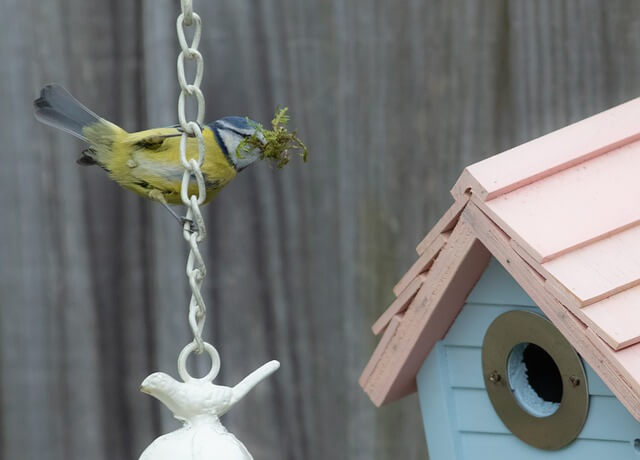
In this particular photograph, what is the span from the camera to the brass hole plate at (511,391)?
58.3 inches

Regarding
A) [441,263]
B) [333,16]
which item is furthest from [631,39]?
[441,263]

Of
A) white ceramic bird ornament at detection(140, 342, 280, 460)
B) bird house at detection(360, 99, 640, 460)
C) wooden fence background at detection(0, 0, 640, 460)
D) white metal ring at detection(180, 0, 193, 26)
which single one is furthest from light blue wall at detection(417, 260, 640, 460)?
white metal ring at detection(180, 0, 193, 26)

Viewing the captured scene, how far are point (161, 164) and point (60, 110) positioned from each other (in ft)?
0.60

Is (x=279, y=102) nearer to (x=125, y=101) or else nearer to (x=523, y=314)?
(x=125, y=101)

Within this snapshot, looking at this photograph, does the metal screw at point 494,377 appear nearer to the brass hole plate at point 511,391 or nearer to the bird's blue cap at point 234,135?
the brass hole plate at point 511,391

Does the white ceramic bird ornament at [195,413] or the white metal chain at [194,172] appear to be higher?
the white metal chain at [194,172]

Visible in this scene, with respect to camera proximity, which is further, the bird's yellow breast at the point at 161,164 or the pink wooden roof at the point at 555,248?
the bird's yellow breast at the point at 161,164

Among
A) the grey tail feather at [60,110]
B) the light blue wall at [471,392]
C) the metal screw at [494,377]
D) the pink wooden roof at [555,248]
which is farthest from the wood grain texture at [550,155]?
the grey tail feather at [60,110]

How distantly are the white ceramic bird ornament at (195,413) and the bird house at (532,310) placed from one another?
0.38m

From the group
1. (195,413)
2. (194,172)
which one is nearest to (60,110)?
(194,172)

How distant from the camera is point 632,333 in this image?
1.27 metres

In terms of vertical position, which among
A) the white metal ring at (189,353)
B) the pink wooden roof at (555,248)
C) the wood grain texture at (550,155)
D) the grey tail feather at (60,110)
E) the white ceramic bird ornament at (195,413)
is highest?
the grey tail feather at (60,110)

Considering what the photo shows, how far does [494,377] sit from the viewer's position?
1.61 m

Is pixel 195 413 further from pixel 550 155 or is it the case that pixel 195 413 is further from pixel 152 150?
pixel 550 155
